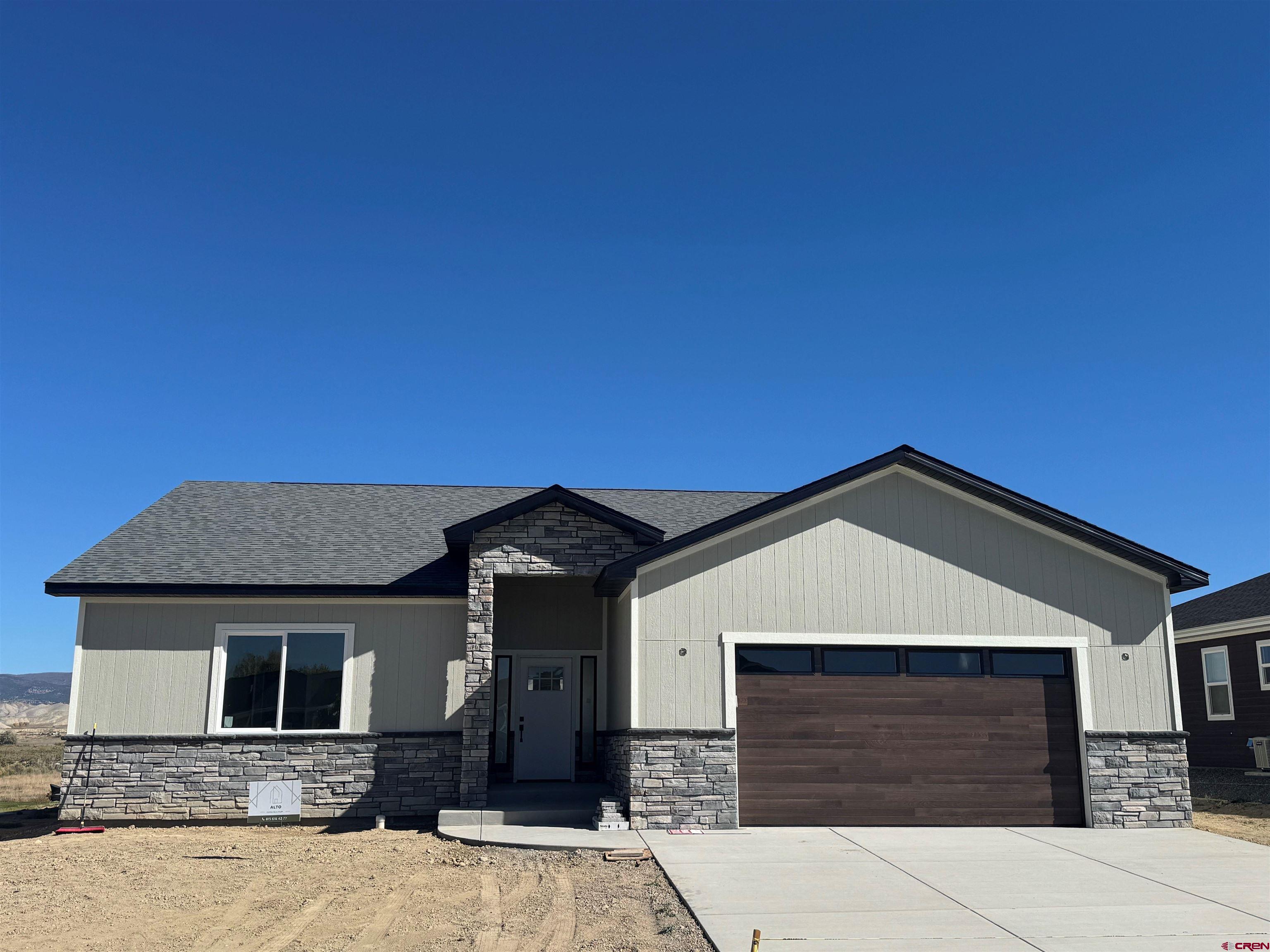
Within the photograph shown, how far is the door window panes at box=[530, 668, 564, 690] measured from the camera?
1727cm

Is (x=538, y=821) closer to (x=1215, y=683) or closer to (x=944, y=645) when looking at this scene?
(x=944, y=645)

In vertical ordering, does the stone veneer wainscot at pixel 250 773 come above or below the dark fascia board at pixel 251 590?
below

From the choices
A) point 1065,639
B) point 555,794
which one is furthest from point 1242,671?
point 555,794

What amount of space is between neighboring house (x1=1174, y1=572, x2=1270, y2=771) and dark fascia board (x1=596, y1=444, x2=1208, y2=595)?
9.13 meters

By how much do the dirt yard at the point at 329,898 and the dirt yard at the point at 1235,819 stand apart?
8699 millimetres

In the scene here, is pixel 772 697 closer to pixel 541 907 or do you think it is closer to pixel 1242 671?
pixel 541 907

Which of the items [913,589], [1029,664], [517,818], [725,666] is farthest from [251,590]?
[1029,664]

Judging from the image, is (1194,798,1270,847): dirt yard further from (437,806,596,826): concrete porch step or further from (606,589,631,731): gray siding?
(437,806,596,826): concrete porch step

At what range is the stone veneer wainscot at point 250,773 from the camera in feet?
47.1

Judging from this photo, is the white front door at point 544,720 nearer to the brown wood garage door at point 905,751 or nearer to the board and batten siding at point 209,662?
the board and batten siding at point 209,662

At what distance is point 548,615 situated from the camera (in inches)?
688

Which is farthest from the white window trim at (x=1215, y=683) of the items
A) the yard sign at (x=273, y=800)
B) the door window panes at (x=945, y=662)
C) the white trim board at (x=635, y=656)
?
the yard sign at (x=273, y=800)

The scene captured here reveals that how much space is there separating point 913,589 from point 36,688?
176967 millimetres

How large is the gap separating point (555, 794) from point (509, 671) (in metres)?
3.09
